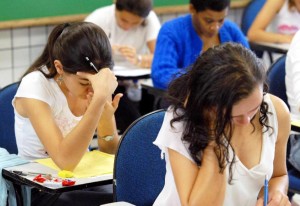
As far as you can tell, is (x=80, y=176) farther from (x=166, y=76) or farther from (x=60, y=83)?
(x=166, y=76)

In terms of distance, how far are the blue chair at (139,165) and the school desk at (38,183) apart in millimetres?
90

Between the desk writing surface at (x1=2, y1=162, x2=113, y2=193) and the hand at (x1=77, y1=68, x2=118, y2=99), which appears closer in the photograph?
the desk writing surface at (x1=2, y1=162, x2=113, y2=193)

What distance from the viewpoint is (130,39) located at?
16.2ft

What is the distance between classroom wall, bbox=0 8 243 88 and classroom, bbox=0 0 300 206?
40.9 inches

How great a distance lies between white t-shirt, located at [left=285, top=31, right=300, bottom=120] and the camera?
330 cm

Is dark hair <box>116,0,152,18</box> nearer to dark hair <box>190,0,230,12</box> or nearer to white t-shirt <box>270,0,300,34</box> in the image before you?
dark hair <box>190,0,230,12</box>

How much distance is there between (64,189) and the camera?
2.50 meters

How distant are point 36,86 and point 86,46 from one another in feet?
0.86

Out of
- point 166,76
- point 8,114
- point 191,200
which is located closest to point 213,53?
point 191,200

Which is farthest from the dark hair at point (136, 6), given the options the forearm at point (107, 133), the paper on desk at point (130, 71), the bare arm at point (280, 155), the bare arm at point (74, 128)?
the bare arm at point (280, 155)

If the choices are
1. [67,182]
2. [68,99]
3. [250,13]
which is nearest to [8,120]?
[68,99]

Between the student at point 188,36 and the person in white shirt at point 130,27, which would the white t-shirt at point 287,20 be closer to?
the person in white shirt at point 130,27

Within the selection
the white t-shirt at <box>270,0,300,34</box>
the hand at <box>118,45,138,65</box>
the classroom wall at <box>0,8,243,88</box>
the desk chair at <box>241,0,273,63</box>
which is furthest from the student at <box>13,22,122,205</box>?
the desk chair at <box>241,0,273,63</box>

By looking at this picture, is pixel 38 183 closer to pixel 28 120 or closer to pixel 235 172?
pixel 28 120
